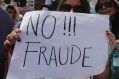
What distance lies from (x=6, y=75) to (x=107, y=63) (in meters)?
0.62

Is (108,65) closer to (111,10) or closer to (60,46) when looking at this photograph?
(60,46)

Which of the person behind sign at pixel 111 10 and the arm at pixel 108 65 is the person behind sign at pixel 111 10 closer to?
the person behind sign at pixel 111 10

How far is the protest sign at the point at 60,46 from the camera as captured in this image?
8.88ft

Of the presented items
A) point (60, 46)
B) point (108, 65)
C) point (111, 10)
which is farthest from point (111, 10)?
point (60, 46)

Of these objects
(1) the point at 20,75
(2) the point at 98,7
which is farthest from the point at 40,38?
(2) the point at 98,7

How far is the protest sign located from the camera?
8.88ft

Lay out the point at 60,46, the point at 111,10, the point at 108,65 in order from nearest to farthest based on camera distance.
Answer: the point at 60,46, the point at 108,65, the point at 111,10

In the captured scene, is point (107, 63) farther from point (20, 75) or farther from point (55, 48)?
point (20, 75)

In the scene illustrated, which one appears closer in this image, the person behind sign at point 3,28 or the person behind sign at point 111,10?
the person behind sign at point 3,28

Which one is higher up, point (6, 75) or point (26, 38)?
point (26, 38)

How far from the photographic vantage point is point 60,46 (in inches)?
108

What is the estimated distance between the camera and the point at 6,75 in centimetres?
285

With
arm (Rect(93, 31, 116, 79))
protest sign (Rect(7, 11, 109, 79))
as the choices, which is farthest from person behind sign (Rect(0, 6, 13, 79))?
arm (Rect(93, 31, 116, 79))

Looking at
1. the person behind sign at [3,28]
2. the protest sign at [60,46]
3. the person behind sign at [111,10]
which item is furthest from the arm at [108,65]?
the person behind sign at [111,10]
